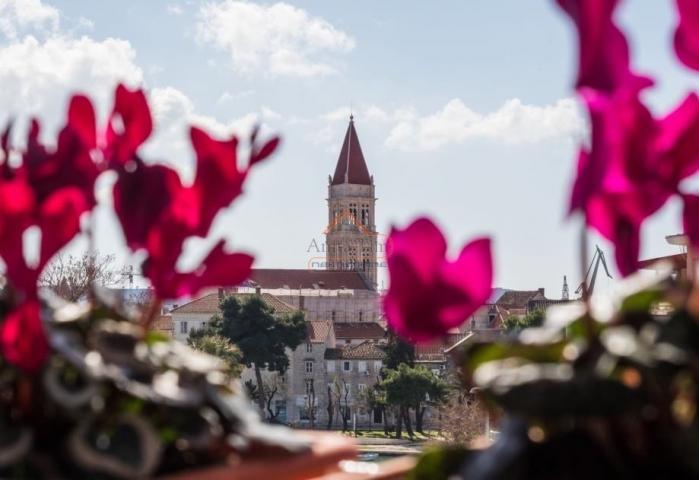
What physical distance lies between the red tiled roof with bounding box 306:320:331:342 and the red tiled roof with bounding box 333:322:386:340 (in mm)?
2227

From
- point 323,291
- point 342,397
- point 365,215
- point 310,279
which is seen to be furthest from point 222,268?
point 365,215

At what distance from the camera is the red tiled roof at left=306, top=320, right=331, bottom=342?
5300cm

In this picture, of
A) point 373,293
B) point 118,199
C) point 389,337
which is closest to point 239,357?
point 389,337

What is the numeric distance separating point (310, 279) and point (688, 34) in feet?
231

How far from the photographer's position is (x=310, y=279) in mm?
71500

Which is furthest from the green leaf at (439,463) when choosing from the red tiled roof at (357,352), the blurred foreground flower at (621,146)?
the red tiled roof at (357,352)

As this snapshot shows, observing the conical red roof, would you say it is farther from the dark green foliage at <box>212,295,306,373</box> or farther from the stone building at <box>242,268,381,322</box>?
the dark green foliage at <box>212,295,306,373</box>

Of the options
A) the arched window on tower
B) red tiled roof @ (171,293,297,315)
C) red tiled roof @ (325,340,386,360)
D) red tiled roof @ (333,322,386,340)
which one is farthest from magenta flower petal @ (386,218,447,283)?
the arched window on tower

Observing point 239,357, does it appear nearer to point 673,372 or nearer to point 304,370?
point 304,370

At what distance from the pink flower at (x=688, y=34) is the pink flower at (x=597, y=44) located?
0.19 meters

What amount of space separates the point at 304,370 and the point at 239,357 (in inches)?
373

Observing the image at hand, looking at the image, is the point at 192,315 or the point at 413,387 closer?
the point at 413,387

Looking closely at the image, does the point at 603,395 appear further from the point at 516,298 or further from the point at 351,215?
the point at 351,215

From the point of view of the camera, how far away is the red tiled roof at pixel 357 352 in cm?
5203
